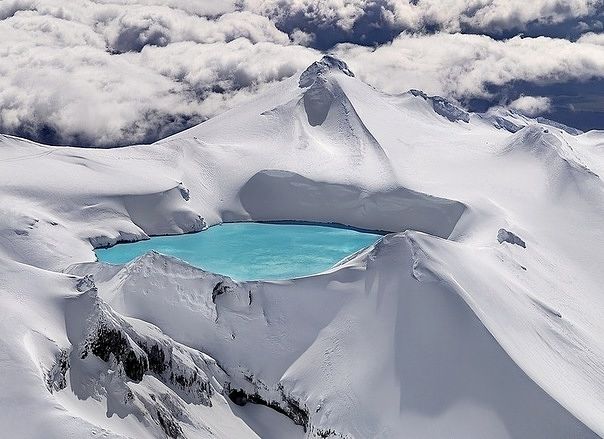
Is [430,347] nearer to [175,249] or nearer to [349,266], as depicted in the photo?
[349,266]

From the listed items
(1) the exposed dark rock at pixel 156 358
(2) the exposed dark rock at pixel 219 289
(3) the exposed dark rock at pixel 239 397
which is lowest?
(3) the exposed dark rock at pixel 239 397

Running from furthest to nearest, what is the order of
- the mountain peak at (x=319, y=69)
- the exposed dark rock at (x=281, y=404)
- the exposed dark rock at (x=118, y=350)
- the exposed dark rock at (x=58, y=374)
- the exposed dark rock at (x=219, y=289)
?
the mountain peak at (x=319, y=69), the exposed dark rock at (x=219, y=289), the exposed dark rock at (x=281, y=404), the exposed dark rock at (x=118, y=350), the exposed dark rock at (x=58, y=374)

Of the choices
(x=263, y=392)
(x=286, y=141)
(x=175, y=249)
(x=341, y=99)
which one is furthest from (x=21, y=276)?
(x=341, y=99)

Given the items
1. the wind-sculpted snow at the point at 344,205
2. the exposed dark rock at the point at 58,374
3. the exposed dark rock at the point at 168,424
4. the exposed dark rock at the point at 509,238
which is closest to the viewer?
the exposed dark rock at the point at 58,374

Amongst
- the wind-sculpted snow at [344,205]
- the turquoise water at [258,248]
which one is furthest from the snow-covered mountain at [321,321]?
the turquoise water at [258,248]

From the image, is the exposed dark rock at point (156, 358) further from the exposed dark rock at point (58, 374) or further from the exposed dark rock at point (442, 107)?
the exposed dark rock at point (442, 107)

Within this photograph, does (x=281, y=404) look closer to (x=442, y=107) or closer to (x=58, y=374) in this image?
(x=58, y=374)

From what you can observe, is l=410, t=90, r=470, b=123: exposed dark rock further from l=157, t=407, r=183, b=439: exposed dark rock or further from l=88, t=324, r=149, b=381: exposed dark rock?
l=157, t=407, r=183, b=439: exposed dark rock
